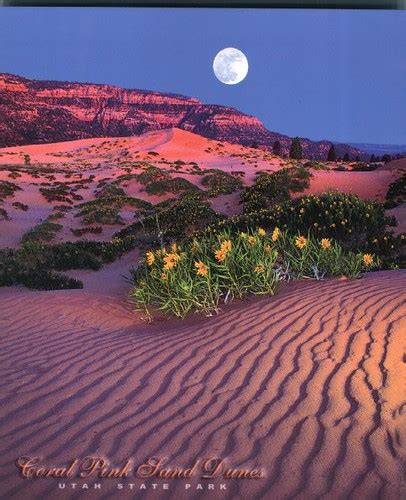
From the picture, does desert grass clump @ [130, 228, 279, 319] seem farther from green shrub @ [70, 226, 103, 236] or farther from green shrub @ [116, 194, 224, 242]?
green shrub @ [70, 226, 103, 236]

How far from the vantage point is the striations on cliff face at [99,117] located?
36812 millimetres

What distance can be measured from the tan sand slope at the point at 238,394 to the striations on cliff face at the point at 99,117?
85.7 ft

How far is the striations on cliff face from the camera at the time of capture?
121 feet

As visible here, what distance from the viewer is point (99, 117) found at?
4988cm

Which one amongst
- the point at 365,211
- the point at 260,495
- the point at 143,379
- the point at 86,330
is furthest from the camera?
the point at 365,211

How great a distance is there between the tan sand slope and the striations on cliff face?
2613 centimetres

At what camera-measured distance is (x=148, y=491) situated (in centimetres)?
257

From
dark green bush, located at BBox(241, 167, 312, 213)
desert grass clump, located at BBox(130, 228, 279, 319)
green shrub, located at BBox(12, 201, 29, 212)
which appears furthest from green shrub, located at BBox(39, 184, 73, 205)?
desert grass clump, located at BBox(130, 228, 279, 319)

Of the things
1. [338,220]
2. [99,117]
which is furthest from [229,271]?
[99,117]

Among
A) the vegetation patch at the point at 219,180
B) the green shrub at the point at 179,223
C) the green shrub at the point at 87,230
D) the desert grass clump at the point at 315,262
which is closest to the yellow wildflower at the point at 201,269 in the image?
the desert grass clump at the point at 315,262

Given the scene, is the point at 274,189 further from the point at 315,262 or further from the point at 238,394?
the point at 238,394

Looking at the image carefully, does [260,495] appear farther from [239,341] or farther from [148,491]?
[239,341]

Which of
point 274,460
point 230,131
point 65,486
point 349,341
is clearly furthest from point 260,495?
point 230,131

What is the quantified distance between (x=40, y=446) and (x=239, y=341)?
1.81 m
